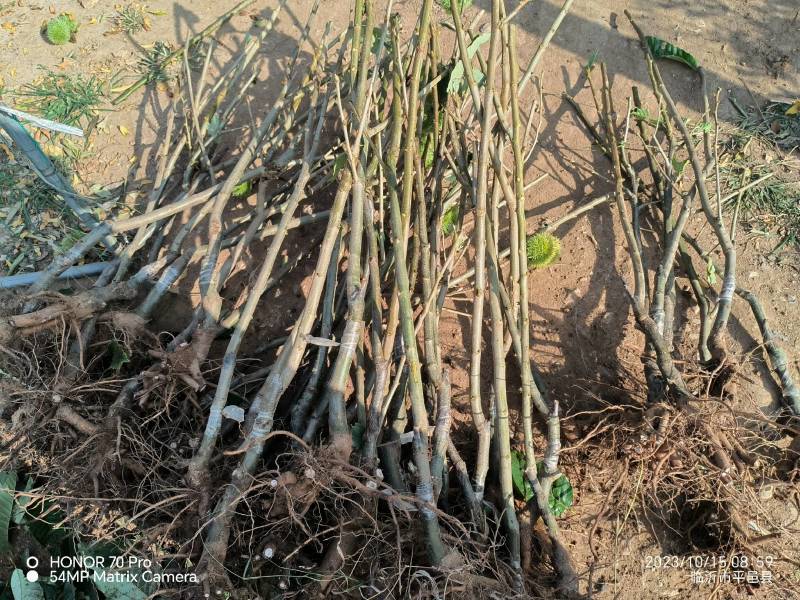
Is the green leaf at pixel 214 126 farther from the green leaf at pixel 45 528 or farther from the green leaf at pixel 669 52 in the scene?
the green leaf at pixel 669 52

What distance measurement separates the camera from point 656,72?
2.22 m

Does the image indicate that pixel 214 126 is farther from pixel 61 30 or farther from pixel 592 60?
pixel 592 60

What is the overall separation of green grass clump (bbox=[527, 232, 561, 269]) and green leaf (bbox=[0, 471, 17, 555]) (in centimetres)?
184

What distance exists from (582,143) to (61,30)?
252 centimetres

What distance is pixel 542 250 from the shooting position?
2.04 metres

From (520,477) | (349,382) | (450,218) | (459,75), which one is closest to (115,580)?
(349,382)

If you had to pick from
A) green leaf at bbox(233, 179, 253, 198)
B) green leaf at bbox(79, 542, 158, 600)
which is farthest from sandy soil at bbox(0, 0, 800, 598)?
green leaf at bbox(79, 542, 158, 600)

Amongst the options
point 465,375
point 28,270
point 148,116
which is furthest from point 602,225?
point 28,270

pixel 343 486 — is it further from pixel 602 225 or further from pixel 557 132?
pixel 557 132

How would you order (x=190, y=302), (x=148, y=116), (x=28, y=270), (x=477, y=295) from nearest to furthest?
(x=477, y=295) < (x=190, y=302) < (x=28, y=270) < (x=148, y=116)

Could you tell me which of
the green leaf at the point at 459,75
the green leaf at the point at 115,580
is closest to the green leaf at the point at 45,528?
the green leaf at the point at 115,580

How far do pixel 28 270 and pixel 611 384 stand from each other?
7.47ft

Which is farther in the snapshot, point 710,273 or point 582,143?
point 582,143

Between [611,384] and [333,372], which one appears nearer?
[333,372]
